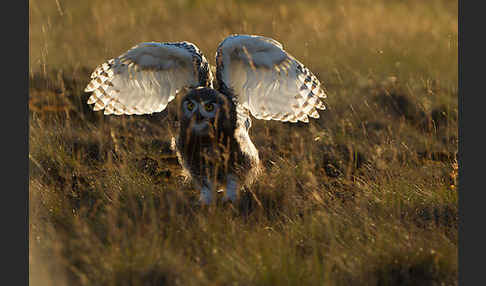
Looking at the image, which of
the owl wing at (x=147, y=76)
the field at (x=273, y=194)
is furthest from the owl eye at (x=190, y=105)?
the field at (x=273, y=194)

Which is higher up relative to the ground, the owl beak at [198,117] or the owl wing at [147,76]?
the owl wing at [147,76]

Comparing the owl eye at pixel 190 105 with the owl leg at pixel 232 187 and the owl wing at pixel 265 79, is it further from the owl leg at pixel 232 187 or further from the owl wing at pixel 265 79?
the owl leg at pixel 232 187

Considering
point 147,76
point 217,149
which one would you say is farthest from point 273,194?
point 147,76

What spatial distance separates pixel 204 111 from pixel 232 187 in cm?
66

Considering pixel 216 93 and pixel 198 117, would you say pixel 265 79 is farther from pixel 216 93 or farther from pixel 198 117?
pixel 198 117

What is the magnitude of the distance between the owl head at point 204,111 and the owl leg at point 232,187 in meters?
0.41

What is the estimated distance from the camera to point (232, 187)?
12.6 feet

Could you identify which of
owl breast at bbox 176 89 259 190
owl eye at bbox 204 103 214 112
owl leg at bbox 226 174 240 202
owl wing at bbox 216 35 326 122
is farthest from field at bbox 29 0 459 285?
owl eye at bbox 204 103 214 112

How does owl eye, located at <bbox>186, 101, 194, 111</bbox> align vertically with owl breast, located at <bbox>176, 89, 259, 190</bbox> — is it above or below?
above

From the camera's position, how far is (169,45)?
12.7 ft

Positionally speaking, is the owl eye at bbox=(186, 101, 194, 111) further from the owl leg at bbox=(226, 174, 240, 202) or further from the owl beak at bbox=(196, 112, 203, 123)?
the owl leg at bbox=(226, 174, 240, 202)

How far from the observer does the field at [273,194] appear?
287 centimetres

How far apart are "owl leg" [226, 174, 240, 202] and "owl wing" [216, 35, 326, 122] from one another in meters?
0.51

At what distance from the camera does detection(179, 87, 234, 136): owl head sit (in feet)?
11.7
